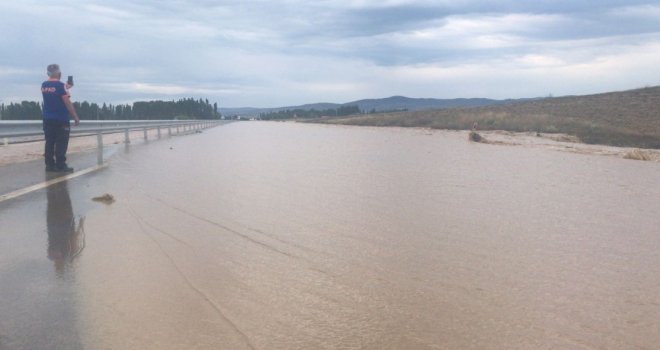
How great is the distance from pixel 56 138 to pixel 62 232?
638 cm

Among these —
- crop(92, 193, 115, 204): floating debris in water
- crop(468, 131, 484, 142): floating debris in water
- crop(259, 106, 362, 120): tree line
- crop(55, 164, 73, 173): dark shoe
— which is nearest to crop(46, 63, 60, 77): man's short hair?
crop(55, 164, 73, 173): dark shoe

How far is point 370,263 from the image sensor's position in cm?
520

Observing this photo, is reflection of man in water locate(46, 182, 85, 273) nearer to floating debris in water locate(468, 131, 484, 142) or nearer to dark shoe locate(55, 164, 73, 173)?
dark shoe locate(55, 164, 73, 173)

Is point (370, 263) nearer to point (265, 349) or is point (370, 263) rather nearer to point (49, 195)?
point (265, 349)

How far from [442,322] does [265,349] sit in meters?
1.16

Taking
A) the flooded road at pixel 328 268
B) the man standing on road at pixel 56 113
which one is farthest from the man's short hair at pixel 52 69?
the flooded road at pixel 328 268

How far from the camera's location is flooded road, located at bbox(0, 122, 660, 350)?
3592 mm

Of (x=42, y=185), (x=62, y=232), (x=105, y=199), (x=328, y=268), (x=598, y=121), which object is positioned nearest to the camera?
(x=328, y=268)

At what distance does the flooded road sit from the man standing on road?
8.44 ft

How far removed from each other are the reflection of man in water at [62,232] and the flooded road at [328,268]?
0.02 m

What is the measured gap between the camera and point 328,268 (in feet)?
16.5

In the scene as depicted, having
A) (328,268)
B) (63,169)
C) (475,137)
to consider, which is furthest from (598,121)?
(328,268)

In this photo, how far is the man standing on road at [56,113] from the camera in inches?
463

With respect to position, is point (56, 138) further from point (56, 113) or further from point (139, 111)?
point (139, 111)
